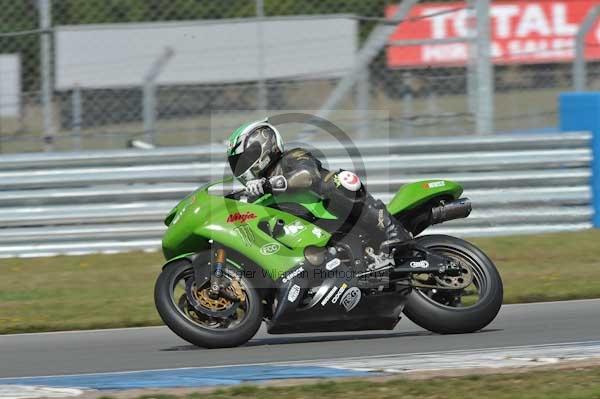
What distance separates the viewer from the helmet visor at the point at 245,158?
22.4 ft

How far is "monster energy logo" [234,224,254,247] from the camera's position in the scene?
6840 mm

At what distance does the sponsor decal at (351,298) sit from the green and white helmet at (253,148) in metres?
0.91

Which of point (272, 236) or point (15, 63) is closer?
point (272, 236)

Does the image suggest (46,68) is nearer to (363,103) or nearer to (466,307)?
(363,103)

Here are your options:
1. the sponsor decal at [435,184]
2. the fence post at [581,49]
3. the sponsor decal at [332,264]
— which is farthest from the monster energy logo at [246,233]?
the fence post at [581,49]

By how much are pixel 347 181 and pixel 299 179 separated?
0.31 m

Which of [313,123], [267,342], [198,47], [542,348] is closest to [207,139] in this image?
[198,47]

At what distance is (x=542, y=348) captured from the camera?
6.46 meters

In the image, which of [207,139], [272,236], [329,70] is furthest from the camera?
[207,139]

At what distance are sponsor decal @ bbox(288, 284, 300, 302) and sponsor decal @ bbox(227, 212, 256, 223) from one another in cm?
49

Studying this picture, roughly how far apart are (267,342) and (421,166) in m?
4.56

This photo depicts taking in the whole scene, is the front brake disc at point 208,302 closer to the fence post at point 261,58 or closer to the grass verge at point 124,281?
the grass verge at point 124,281

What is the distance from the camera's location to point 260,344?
7.16 meters

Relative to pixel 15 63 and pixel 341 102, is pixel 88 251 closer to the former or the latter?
pixel 15 63
